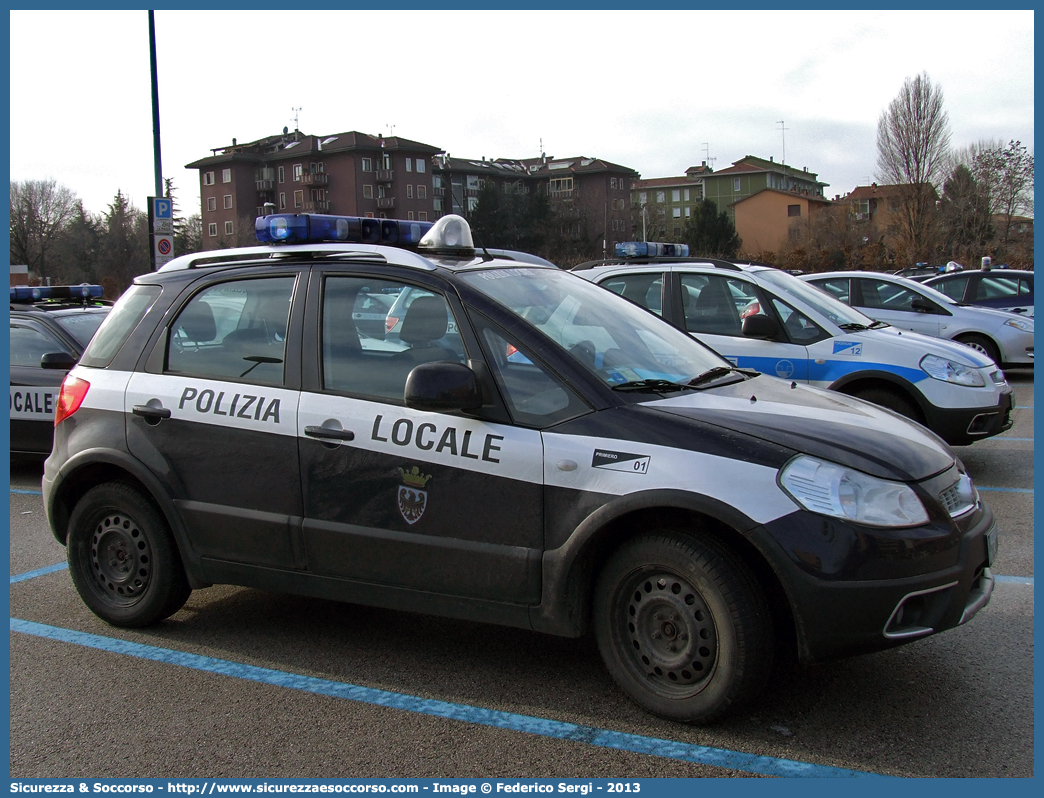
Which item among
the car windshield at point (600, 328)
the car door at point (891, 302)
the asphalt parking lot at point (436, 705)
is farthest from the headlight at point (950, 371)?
the car door at point (891, 302)

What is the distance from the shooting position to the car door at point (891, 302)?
40.1ft

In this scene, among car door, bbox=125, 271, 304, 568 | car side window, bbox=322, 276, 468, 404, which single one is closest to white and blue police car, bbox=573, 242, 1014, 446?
car side window, bbox=322, 276, 468, 404

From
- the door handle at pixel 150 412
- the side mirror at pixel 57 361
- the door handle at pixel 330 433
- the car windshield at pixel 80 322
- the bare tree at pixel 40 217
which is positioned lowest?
the door handle at pixel 330 433

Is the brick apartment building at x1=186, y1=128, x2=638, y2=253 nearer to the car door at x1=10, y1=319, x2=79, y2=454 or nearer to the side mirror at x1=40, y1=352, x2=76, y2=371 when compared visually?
the car door at x1=10, y1=319, x2=79, y2=454

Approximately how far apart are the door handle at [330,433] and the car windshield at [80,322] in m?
5.27

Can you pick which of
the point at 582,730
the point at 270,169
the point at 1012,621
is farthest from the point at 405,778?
the point at 270,169

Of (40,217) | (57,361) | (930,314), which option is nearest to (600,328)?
(57,361)

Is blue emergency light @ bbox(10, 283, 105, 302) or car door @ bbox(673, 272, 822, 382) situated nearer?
car door @ bbox(673, 272, 822, 382)

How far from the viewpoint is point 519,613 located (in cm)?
347

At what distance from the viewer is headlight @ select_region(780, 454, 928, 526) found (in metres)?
3.03

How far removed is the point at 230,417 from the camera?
13.3 feet

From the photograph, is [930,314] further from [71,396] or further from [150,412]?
[71,396]

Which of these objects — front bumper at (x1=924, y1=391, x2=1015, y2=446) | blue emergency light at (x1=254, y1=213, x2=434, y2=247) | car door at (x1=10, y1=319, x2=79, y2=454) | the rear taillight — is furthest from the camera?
car door at (x1=10, y1=319, x2=79, y2=454)

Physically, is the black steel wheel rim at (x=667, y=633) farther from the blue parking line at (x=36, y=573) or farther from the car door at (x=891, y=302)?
the car door at (x=891, y=302)
